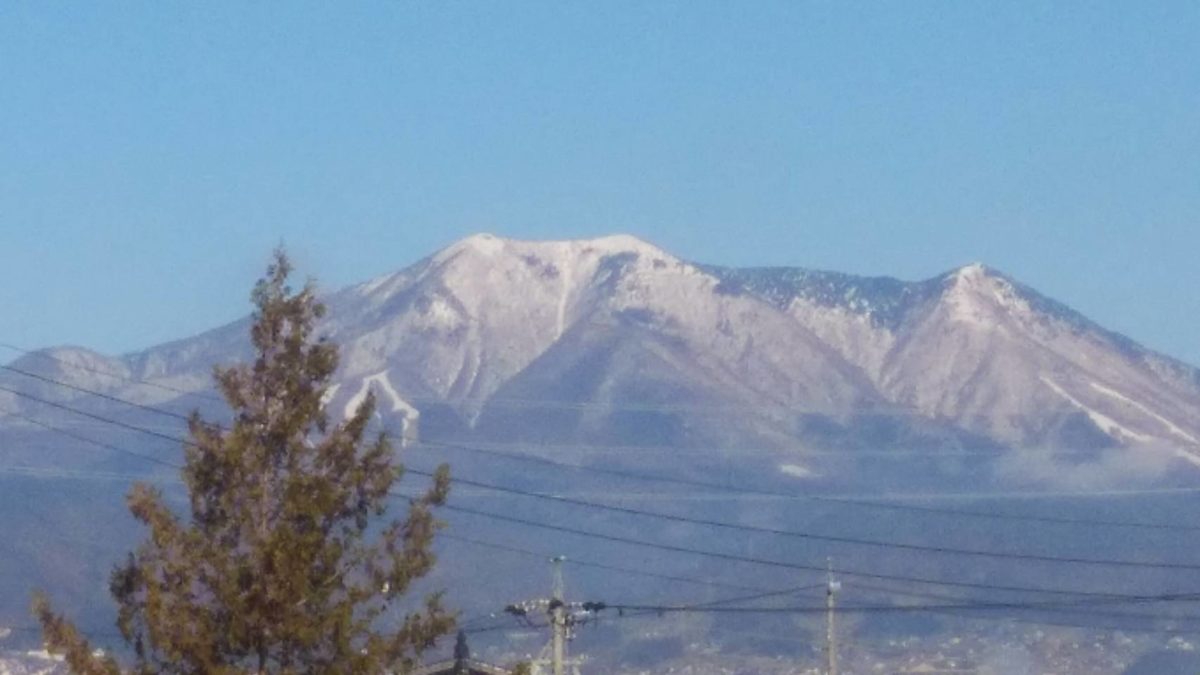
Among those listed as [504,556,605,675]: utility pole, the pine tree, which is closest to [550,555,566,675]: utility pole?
[504,556,605,675]: utility pole

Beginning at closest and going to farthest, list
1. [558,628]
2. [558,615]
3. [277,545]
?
Answer: [277,545]
[558,628]
[558,615]

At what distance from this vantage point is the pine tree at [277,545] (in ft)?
70.7

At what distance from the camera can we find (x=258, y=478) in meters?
22.6

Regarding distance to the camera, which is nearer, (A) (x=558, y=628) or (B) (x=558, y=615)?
(A) (x=558, y=628)

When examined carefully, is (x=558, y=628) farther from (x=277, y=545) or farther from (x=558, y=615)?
(x=277, y=545)

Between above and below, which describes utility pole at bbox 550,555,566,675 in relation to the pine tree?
below

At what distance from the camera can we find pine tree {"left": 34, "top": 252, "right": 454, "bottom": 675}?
21.5 metres

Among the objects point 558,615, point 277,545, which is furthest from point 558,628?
point 277,545

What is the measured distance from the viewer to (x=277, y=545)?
21.6 m

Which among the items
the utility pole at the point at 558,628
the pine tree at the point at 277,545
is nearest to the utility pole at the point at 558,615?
the utility pole at the point at 558,628

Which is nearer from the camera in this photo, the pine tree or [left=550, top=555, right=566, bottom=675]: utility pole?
the pine tree

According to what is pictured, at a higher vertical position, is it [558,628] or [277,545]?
[277,545]

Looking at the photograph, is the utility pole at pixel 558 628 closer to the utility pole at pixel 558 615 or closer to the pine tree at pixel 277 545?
the utility pole at pixel 558 615

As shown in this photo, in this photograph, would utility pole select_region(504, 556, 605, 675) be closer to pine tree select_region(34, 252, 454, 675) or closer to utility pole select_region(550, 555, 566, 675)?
utility pole select_region(550, 555, 566, 675)
